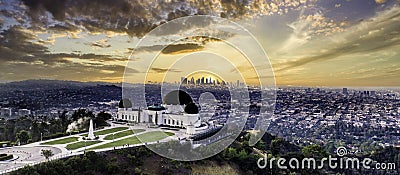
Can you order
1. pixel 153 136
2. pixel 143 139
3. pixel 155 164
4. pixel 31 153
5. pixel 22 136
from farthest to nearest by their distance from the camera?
pixel 153 136
pixel 143 139
pixel 22 136
pixel 155 164
pixel 31 153

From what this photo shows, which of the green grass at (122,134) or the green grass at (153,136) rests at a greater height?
the green grass at (122,134)

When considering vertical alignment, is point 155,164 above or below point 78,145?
below

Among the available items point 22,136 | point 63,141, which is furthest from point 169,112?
point 22,136

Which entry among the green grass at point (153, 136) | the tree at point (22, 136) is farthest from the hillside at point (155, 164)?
the tree at point (22, 136)

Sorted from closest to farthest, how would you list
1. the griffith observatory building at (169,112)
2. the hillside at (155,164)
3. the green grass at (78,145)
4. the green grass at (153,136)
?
the hillside at (155,164)
the green grass at (78,145)
the green grass at (153,136)
the griffith observatory building at (169,112)

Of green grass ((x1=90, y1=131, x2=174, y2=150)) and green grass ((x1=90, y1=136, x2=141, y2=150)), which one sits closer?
green grass ((x1=90, y1=136, x2=141, y2=150))

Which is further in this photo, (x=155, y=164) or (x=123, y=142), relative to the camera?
(x=123, y=142)

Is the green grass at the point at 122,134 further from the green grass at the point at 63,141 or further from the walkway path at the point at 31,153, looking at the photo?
the green grass at the point at 63,141

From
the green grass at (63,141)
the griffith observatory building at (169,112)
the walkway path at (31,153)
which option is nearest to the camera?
the walkway path at (31,153)

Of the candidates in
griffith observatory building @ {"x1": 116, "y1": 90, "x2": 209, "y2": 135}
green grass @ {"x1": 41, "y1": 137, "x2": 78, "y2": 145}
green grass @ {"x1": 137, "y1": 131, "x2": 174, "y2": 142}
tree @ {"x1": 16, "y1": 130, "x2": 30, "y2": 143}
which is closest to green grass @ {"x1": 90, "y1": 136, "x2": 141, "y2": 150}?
green grass @ {"x1": 137, "y1": 131, "x2": 174, "y2": 142}

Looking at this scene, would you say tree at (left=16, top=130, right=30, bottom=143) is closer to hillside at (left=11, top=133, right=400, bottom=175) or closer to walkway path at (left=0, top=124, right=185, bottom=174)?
walkway path at (left=0, top=124, right=185, bottom=174)

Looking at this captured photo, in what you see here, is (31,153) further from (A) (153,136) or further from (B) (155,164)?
(A) (153,136)

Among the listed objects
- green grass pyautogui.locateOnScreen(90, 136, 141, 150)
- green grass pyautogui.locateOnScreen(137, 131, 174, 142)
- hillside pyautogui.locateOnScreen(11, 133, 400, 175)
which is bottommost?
hillside pyautogui.locateOnScreen(11, 133, 400, 175)
